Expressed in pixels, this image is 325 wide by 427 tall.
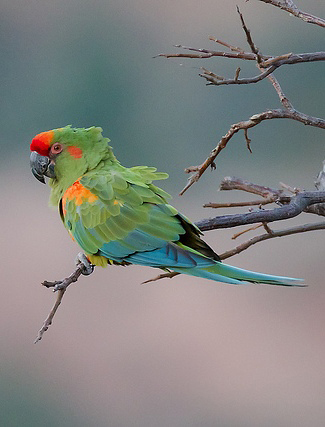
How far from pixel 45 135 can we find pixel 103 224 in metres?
0.20

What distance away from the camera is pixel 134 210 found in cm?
102

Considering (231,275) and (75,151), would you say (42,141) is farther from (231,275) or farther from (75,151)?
(231,275)

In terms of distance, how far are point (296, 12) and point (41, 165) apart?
20.2 inches

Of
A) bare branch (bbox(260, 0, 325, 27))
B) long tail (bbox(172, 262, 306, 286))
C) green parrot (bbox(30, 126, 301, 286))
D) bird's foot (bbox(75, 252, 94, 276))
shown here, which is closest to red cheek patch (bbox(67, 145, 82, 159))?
green parrot (bbox(30, 126, 301, 286))

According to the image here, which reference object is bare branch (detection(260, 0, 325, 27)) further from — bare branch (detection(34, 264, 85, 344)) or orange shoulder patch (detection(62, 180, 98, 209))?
bare branch (detection(34, 264, 85, 344))

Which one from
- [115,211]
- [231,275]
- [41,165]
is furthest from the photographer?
[41,165]

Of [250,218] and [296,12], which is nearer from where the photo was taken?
[250,218]

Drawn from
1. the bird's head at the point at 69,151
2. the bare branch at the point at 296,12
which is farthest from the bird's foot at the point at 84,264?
the bare branch at the point at 296,12

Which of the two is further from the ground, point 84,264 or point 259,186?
point 259,186

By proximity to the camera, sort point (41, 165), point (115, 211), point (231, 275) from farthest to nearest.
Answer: point (41, 165)
point (115, 211)
point (231, 275)

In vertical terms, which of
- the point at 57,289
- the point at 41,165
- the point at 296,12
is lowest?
the point at 57,289

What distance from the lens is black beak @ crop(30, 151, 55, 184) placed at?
1.13 m

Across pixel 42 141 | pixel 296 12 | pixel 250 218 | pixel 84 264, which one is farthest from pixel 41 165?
pixel 296 12

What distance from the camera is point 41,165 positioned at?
1137mm
